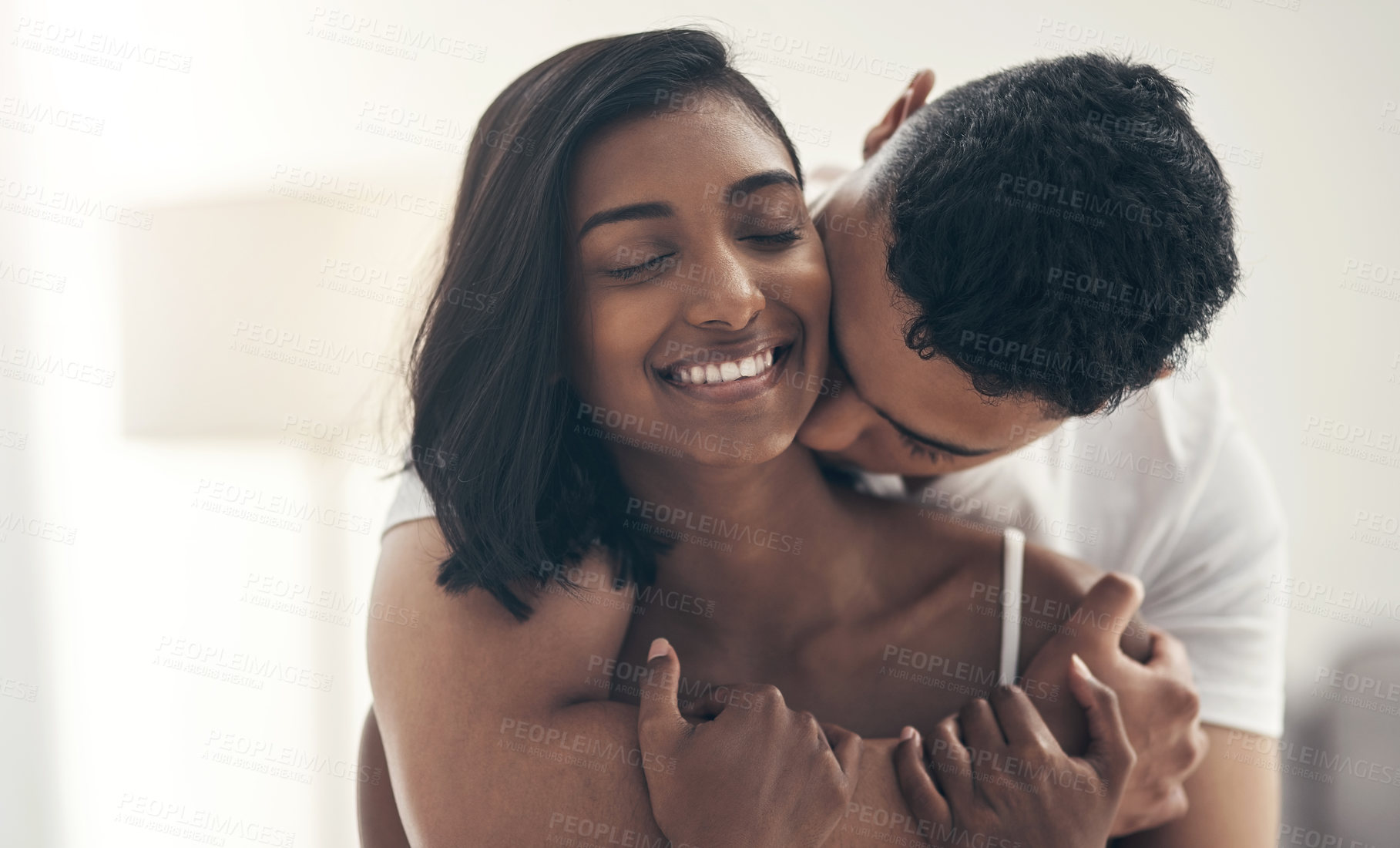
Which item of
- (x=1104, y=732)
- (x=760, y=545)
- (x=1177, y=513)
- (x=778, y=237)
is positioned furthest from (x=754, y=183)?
(x=1177, y=513)

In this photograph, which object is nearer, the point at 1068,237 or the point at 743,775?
the point at 1068,237

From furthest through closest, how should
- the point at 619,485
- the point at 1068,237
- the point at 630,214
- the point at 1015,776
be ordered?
the point at 619,485, the point at 1015,776, the point at 630,214, the point at 1068,237

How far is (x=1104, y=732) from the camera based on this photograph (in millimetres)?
1040

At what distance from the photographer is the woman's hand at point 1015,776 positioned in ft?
3.22

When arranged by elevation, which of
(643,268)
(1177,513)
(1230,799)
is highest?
(643,268)

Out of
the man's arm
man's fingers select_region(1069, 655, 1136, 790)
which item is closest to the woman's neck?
man's fingers select_region(1069, 655, 1136, 790)

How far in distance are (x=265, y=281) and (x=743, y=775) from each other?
104cm

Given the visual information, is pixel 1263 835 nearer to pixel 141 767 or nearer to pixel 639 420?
pixel 639 420

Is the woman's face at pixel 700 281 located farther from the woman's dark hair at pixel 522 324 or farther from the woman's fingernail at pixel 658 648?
the woman's fingernail at pixel 658 648

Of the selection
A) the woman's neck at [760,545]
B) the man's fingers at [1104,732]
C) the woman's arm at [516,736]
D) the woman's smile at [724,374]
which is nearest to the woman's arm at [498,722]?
the woman's arm at [516,736]

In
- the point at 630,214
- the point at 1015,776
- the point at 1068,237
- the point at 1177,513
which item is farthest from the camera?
the point at 1177,513

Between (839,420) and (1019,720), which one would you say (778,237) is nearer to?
(839,420)

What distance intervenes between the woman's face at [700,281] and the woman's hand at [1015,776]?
341 millimetres

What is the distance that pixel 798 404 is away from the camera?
→ 3.15 ft
